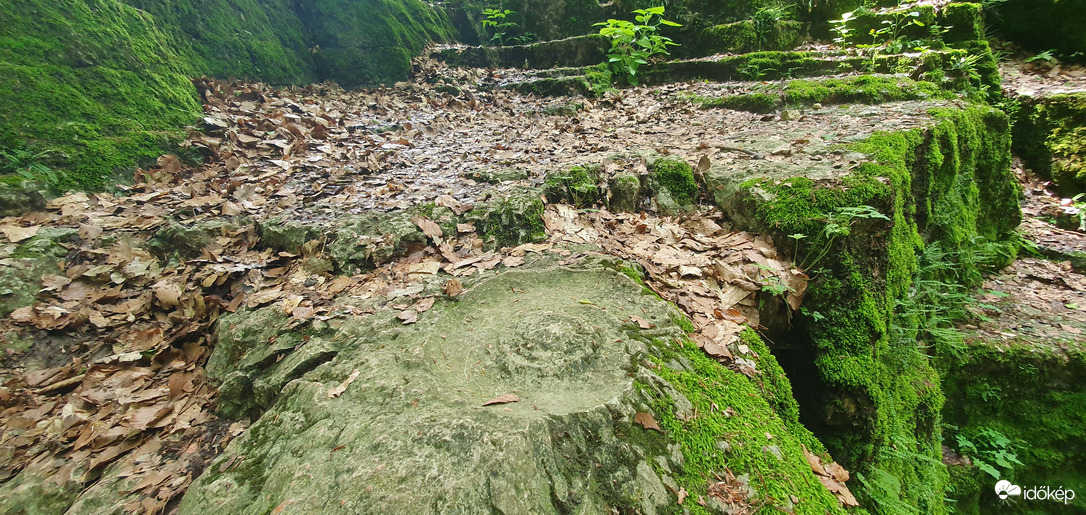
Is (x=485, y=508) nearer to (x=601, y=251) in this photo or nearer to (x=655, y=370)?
(x=655, y=370)

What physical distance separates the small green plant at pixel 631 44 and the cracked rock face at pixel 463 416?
6.66m

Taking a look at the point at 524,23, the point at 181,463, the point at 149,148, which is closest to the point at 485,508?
the point at 181,463

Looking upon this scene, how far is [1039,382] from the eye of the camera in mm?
3795

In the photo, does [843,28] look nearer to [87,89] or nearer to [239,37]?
[239,37]

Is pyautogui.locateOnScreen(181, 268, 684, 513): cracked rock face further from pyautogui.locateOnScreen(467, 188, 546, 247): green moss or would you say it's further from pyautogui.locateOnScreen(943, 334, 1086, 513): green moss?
pyautogui.locateOnScreen(943, 334, 1086, 513): green moss

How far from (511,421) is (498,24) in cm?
1030

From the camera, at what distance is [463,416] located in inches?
61.2

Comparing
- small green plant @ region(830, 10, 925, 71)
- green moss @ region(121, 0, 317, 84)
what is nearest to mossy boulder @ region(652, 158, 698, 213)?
small green plant @ region(830, 10, 925, 71)

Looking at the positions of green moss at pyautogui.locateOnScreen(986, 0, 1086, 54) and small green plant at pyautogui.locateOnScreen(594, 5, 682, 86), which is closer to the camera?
green moss at pyautogui.locateOnScreen(986, 0, 1086, 54)

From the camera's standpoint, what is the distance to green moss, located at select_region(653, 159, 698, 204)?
3.64 meters

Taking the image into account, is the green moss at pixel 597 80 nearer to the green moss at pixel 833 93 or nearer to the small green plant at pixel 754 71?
the green moss at pixel 833 93

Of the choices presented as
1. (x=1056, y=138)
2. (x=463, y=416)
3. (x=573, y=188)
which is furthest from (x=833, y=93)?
(x=463, y=416)

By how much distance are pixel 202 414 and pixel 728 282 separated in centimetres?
321

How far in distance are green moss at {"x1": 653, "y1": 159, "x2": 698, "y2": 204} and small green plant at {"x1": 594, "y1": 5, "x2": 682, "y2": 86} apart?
4.65 metres
